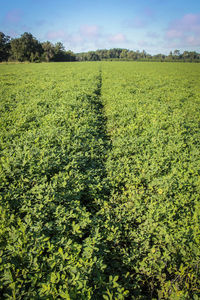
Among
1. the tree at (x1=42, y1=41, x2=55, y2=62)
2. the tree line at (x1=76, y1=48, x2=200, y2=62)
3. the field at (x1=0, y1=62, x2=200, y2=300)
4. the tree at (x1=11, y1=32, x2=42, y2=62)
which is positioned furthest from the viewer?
the tree line at (x1=76, y1=48, x2=200, y2=62)

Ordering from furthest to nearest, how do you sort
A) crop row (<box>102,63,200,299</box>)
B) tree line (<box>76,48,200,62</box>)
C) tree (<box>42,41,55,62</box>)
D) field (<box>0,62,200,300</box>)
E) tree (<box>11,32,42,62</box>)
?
tree line (<box>76,48,200,62</box>) → tree (<box>42,41,55,62</box>) → tree (<box>11,32,42,62</box>) → crop row (<box>102,63,200,299</box>) → field (<box>0,62,200,300</box>)

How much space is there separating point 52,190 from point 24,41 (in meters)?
94.9

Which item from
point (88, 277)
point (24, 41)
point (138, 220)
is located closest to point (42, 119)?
point (138, 220)

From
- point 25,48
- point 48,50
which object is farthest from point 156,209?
point 48,50

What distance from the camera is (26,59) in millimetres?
74188

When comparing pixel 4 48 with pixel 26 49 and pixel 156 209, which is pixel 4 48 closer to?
pixel 26 49

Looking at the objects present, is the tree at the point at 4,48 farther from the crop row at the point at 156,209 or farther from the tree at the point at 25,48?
the crop row at the point at 156,209

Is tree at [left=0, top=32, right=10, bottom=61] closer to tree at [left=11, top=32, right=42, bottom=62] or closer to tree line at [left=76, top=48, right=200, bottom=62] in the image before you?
tree at [left=11, top=32, right=42, bottom=62]

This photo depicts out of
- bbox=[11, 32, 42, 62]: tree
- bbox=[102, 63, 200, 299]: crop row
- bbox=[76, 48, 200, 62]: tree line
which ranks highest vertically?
bbox=[76, 48, 200, 62]: tree line

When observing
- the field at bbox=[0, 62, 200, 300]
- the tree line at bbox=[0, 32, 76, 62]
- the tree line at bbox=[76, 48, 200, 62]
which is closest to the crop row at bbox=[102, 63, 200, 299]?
the field at bbox=[0, 62, 200, 300]

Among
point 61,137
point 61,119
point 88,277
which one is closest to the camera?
point 88,277

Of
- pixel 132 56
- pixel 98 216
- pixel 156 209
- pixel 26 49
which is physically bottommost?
pixel 98 216

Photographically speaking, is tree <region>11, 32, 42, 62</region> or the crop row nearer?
the crop row

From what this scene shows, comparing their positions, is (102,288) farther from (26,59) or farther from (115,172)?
(26,59)
